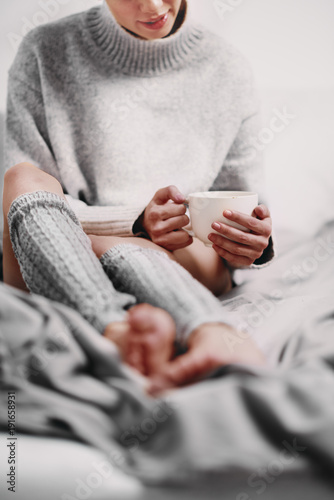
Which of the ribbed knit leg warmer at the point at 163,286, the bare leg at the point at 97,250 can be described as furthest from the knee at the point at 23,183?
the ribbed knit leg warmer at the point at 163,286

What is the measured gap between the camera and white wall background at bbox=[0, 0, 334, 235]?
0.90 meters

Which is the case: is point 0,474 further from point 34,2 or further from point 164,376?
point 34,2

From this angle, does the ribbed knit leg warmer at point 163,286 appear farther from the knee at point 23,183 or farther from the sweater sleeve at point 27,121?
the sweater sleeve at point 27,121

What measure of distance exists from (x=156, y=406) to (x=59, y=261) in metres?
0.17

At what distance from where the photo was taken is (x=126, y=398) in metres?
0.32

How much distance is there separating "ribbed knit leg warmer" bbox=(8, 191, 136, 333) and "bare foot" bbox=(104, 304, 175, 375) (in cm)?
3

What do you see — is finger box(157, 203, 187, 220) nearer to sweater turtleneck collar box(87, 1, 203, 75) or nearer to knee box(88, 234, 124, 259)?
knee box(88, 234, 124, 259)

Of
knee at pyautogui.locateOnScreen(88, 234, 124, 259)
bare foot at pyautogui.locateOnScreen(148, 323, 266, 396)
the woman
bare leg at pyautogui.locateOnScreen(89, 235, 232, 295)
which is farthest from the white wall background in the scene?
bare foot at pyautogui.locateOnScreen(148, 323, 266, 396)

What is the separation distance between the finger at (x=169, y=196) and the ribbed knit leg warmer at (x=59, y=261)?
0.51 feet

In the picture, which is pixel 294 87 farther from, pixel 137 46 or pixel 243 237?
pixel 243 237

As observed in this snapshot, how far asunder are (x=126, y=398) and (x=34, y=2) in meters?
0.75

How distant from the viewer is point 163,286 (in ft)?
1.43

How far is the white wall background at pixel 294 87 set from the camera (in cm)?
90

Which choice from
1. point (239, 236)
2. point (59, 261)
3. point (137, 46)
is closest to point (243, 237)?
point (239, 236)
